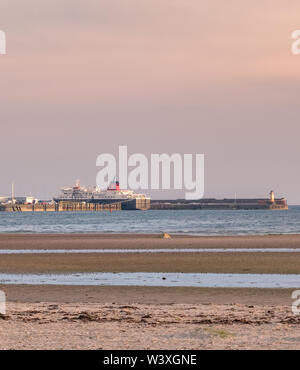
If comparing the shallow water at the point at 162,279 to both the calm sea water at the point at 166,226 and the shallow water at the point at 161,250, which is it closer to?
the shallow water at the point at 161,250

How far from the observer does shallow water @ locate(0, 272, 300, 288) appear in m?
28.7

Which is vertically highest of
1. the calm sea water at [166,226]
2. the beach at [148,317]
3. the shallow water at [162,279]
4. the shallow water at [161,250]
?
the beach at [148,317]

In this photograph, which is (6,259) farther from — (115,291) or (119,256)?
(115,291)

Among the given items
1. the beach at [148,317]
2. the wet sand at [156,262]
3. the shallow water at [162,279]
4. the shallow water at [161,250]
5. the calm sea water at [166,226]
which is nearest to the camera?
the beach at [148,317]

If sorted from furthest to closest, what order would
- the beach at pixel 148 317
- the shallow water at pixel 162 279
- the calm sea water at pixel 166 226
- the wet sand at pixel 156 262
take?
the calm sea water at pixel 166 226 < the wet sand at pixel 156 262 < the shallow water at pixel 162 279 < the beach at pixel 148 317

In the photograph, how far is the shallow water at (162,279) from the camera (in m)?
28.7

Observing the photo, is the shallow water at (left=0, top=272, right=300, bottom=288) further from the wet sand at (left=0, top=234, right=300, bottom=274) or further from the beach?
the wet sand at (left=0, top=234, right=300, bottom=274)

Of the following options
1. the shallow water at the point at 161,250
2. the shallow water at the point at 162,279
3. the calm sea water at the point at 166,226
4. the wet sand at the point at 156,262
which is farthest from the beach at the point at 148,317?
the calm sea water at the point at 166,226

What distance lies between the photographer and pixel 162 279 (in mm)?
30656

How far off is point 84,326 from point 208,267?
18.5 m

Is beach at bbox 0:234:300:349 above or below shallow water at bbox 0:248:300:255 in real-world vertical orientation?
above

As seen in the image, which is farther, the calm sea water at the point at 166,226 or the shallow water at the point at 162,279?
the calm sea water at the point at 166,226

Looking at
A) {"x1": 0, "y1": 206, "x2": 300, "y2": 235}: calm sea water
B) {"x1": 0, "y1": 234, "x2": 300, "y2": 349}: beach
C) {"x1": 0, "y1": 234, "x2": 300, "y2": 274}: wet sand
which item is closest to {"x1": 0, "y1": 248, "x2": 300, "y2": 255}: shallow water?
{"x1": 0, "y1": 234, "x2": 300, "y2": 274}: wet sand

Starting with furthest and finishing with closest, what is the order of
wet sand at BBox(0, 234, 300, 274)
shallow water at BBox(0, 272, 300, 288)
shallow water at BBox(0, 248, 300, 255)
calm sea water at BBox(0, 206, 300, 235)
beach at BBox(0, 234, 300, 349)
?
1. calm sea water at BBox(0, 206, 300, 235)
2. shallow water at BBox(0, 248, 300, 255)
3. wet sand at BBox(0, 234, 300, 274)
4. shallow water at BBox(0, 272, 300, 288)
5. beach at BBox(0, 234, 300, 349)
